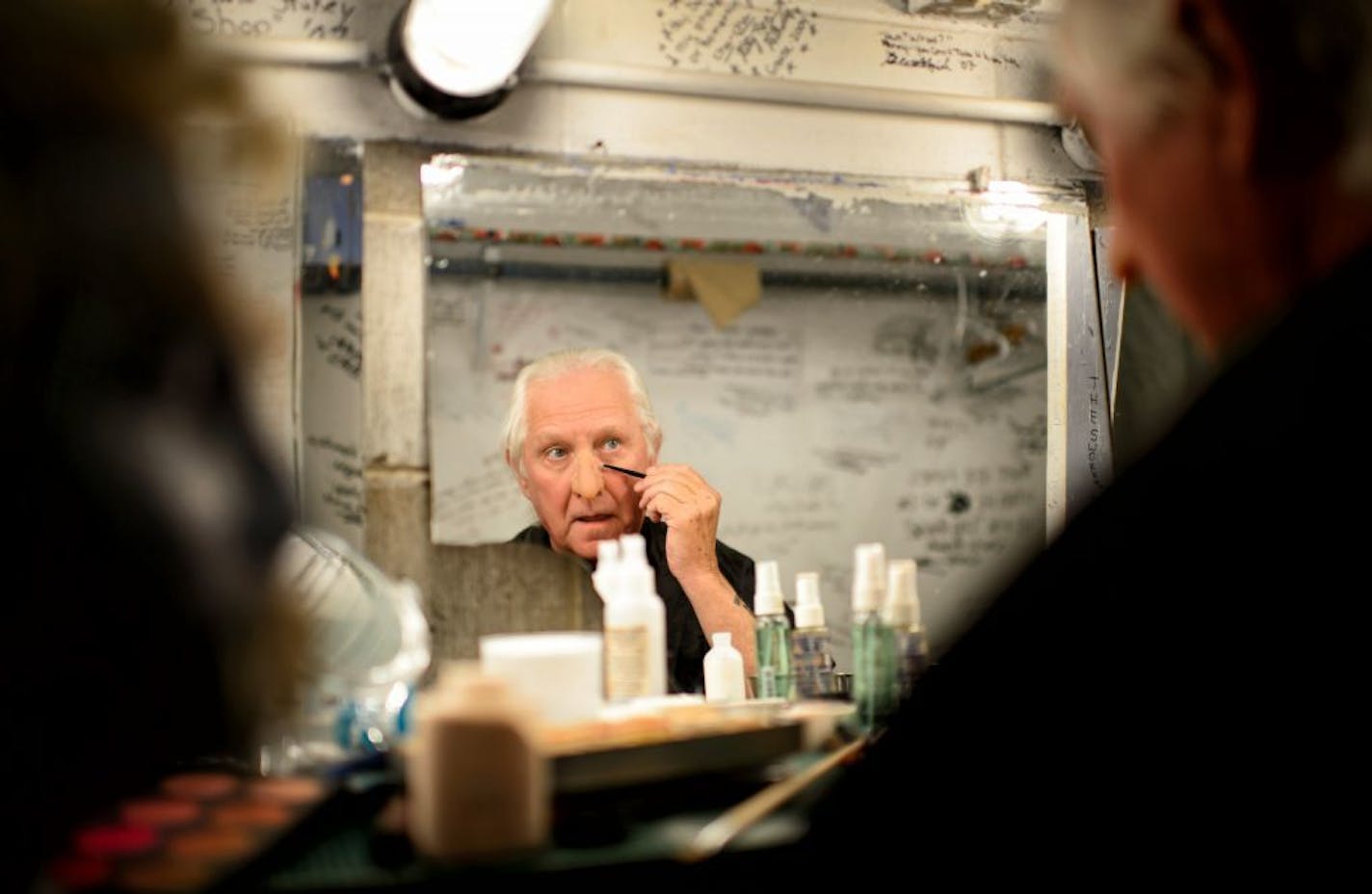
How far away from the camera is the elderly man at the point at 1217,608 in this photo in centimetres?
65

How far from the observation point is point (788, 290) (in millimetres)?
1984

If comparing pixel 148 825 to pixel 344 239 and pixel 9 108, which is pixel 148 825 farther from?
pixel 344 239

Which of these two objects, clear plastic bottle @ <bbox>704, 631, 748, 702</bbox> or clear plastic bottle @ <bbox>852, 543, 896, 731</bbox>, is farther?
clear plastic bottle @ <bbox>704, 631, 748, 702</bbox>

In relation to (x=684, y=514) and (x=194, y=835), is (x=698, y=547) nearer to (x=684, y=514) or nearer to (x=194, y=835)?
(x=684, y=514)

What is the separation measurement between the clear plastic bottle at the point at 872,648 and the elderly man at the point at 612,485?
0.36m

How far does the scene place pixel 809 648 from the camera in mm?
1665

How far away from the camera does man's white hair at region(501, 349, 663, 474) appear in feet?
5.99

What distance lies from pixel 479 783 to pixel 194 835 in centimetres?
24

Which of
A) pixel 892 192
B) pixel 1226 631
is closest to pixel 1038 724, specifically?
pixel 1226 631

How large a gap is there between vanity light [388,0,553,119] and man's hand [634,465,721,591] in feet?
2.11

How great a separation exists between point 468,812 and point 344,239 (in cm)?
116
